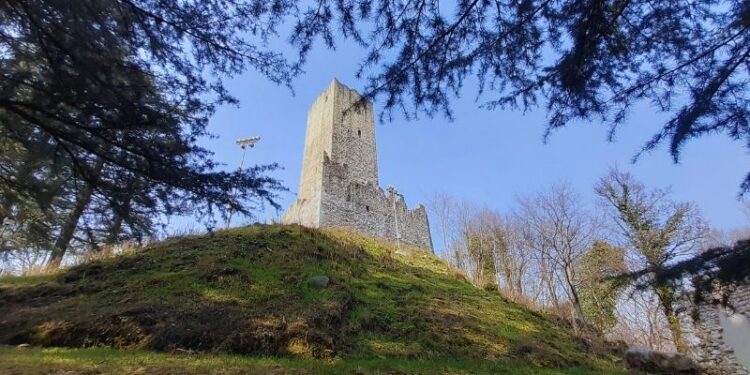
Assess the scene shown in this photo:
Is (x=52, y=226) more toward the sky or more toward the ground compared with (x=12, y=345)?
more toward the sky

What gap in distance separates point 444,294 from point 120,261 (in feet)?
23.4

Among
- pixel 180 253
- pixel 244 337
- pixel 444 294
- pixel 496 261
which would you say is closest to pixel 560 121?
pixel 244 337

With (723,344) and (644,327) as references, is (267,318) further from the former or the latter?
(644,327)

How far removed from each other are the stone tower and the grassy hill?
26.8 feet

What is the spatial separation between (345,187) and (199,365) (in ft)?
51.1

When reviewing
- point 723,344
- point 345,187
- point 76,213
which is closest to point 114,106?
point 76,213

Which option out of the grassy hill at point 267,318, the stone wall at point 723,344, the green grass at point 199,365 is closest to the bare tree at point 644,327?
the stone wall at point 723,344

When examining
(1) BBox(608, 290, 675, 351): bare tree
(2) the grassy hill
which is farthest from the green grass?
(1) BBox(608, 290, 675, 351): bare tree

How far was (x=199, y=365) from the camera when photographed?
162 inches

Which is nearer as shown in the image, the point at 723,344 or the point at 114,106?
the point at 114,106

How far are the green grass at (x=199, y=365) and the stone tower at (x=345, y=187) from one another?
12076 millimetres

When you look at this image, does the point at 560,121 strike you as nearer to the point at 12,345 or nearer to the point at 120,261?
the point at 12,345

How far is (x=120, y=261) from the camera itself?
8570 millimetres

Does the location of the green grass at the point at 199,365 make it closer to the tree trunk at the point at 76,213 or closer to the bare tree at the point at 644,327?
the tree trunk at the point at 76,213
